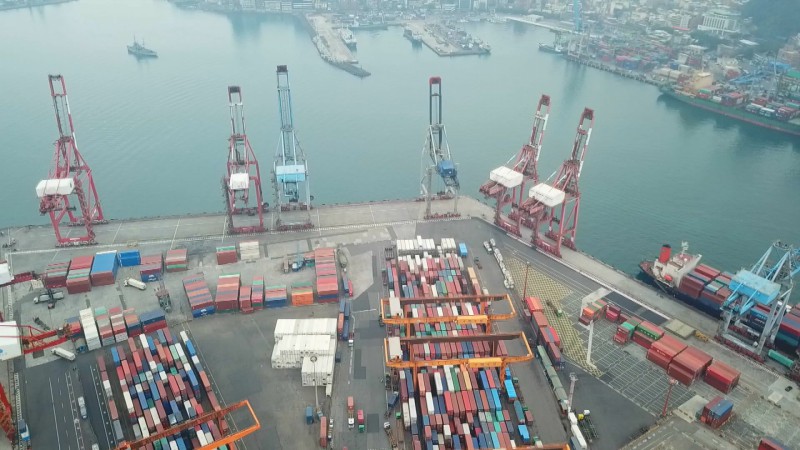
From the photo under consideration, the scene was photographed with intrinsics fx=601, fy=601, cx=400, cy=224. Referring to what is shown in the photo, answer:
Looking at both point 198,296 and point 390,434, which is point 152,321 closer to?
point 198,296

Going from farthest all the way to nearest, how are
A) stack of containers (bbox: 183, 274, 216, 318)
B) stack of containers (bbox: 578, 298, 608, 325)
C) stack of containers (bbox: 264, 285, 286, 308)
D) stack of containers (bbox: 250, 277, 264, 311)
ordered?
stack of containers (bbox: 264, 285, 286, 308), stack of containers (bbox: 250, 277, 264, 311), stack of containers (bbox: 183, 274, 216, 318), stack of containers (bbox: 578, 298, 608, 325)

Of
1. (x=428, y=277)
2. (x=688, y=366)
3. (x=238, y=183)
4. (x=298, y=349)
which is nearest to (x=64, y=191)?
(x=238, y=183)

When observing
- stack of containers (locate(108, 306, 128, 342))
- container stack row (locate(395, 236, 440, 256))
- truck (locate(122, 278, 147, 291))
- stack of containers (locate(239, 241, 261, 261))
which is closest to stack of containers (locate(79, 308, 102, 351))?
stack of containers (locate(108, 306, 128, 342))

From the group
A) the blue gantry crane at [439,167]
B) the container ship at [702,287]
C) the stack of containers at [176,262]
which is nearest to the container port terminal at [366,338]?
the stack of containers at [176,262]

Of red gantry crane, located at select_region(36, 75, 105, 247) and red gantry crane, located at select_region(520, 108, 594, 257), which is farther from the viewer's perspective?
red gantry crane, located at select_region(520, 108, 594, 257)

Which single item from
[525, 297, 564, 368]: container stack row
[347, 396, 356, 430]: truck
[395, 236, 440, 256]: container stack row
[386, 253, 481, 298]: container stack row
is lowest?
[347, 396, 356, 430]: truck

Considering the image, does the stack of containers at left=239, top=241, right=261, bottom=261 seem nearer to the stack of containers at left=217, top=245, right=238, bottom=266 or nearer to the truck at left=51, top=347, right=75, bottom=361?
the stack of containers at left=217, top=245, right=238, bottom=266

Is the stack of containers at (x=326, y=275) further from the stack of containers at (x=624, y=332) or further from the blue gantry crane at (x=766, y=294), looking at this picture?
the blue gantry crane at (x=766, y=294)

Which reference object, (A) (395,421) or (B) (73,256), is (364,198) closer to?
(B) (73,256)
